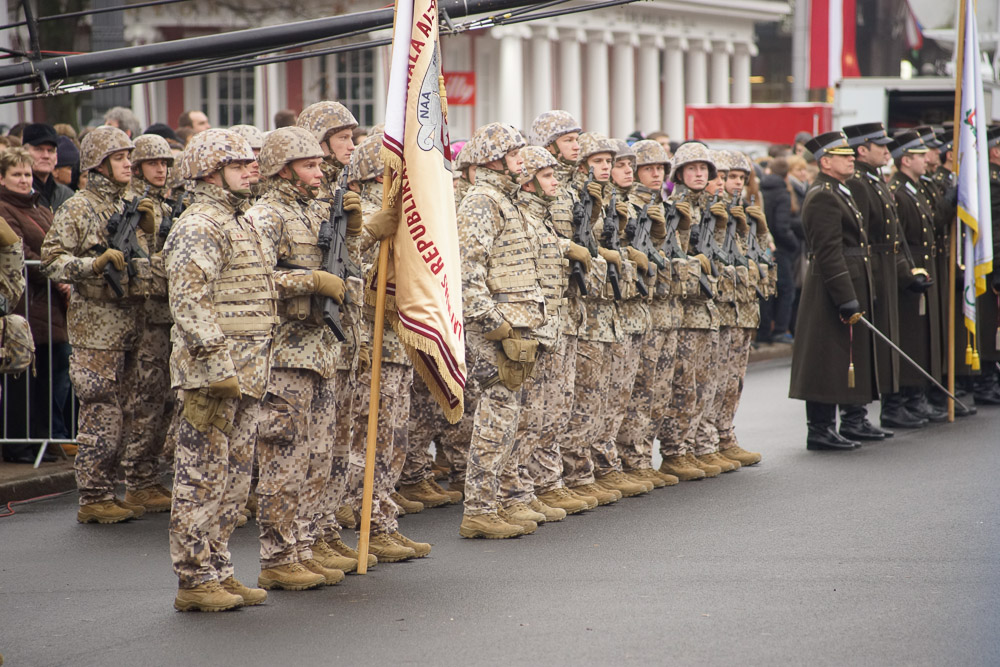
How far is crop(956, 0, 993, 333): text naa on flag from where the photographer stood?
43.4 ft

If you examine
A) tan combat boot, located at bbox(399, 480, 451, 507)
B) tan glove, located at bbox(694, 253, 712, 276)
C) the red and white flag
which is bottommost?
tan combat boot, located at bbox(399, 480, 451, 507)

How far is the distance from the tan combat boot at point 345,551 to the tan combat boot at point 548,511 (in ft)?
4.87

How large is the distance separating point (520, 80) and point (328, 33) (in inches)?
1491

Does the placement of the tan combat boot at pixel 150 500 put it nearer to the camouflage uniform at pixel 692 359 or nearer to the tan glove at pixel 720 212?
the camouflage uniform at pixel 692 359

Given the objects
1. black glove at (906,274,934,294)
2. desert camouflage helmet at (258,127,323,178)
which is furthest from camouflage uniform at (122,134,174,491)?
black glove at (906,274,934,294)

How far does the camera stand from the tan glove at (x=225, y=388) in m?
6.40

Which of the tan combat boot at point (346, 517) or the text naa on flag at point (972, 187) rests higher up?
the text naa on flag at point (972, 187)

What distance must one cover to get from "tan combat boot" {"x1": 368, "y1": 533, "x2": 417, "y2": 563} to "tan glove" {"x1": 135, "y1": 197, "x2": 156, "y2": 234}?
2698 millimetres

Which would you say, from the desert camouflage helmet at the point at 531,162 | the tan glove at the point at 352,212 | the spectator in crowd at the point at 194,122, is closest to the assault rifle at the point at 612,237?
the desert camouflage helmet at the point at 531,162

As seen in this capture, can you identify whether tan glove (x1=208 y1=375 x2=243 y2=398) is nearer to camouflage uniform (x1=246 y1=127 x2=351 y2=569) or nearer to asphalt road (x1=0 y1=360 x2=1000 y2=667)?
camouflage uniform (x1=246 y1=127 x2=351 y2=569)

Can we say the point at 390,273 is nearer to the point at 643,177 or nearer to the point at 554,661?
the point at 554,661

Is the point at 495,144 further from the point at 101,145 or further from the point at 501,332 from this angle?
the point at 101,145

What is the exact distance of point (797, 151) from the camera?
19.9m

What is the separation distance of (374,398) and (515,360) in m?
1.34
